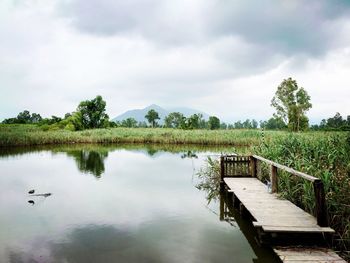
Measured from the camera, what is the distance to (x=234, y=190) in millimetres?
8320

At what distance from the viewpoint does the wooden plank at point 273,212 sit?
A: 5.08 metres

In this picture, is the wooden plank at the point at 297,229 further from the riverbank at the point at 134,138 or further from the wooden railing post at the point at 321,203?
the riverbank at the point at 134,138

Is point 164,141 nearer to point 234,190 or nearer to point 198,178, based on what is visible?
point 198,178

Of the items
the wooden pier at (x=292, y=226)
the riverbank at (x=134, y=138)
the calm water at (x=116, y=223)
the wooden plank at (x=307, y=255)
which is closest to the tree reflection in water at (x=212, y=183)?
the calm water at (x=116, y=223)

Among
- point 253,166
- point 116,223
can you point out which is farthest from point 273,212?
point 253,166

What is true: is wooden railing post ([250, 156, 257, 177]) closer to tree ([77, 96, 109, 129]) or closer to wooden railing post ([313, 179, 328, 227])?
wooden railing post ([313, 179, 328, 227])

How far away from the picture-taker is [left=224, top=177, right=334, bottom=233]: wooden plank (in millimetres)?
5078

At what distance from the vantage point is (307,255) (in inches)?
181

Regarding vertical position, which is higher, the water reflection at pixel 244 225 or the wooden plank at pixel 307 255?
the wooden plank at pixel 307 255

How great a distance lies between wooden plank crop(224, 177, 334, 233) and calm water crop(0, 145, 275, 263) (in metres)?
0.65

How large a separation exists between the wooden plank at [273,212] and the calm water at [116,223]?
646mm

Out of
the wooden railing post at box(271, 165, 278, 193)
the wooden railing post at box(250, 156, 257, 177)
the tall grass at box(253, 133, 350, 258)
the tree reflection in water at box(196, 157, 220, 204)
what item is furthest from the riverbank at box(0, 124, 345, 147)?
the wooden railing post at box(271, 165, 278, 193)

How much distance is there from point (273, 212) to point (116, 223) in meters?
3.68

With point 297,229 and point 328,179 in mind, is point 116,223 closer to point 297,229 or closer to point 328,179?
point 297,229
